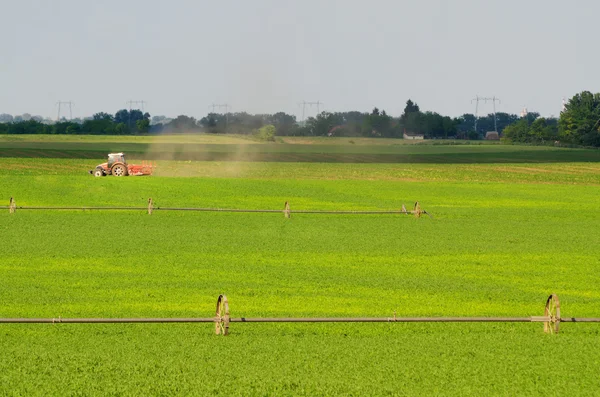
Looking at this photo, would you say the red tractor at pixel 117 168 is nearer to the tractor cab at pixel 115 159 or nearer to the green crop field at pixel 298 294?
the tractor cab at pixel 115 159

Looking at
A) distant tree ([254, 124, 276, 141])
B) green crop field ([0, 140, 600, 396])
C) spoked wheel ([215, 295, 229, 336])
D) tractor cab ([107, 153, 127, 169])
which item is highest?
distant tree ([254, 124, 276, 141])

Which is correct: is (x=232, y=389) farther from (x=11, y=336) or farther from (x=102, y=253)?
(x=102, y=253)

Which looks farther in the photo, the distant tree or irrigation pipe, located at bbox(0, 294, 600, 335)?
the distant tree

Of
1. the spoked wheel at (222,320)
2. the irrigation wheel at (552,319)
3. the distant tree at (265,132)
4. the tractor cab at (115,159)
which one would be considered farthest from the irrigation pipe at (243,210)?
the distant tree at (265,132)

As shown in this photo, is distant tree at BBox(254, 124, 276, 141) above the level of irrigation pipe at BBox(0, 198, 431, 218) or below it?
above

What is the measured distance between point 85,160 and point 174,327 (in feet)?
306

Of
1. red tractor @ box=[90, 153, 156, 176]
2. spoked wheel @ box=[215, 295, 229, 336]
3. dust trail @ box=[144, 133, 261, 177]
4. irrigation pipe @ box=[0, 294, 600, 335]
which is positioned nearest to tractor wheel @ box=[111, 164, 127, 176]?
red tractor @ box=[90, 153, 156, 176]

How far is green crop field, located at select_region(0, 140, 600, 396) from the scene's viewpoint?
17266mm

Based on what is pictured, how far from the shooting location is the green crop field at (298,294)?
56.6 feet

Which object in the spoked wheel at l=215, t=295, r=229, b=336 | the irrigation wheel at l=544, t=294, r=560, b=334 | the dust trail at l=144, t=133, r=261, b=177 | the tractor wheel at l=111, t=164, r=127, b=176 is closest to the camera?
the spoked wheel at l=215, t=295, r=229, b=336

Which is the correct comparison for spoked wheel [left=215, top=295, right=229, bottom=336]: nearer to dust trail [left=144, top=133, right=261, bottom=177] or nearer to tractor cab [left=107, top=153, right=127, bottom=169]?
tractor cab [left=107, top=153, right=127, bottom=169]

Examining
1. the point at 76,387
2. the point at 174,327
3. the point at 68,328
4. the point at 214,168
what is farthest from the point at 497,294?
the point at 214,168

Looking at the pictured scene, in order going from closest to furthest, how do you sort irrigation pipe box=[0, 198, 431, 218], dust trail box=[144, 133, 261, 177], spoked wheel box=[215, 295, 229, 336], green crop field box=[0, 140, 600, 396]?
green crop field box=[0, 140, 600, 396] → spoked wheel box=[215, 295, 229, 336] → irrigation pipe box=[0, 198, 431, 218] → dust trail box=[144, 133, 261, 177]

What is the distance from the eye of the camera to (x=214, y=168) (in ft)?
316
